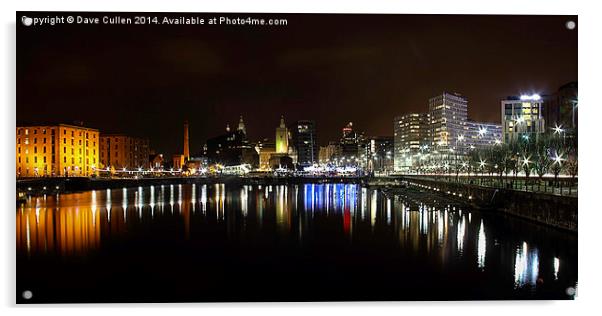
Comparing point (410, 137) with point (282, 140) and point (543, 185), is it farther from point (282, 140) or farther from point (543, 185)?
point (543, 185)

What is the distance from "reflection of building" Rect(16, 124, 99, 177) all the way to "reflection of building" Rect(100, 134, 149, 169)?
20.0 m

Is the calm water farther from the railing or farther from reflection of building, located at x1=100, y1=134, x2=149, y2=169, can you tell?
reflection of building, located at x1=100, y1=134, x2=149, y2=169

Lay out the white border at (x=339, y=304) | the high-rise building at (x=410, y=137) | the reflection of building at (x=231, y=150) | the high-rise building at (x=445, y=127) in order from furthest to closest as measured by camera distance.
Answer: the reflection of building at (x=231, y=150) → the high-rise building at (x=410, y=137) → the high-rise building at (x=445, y=127) → the white border at (x=339, y=304)

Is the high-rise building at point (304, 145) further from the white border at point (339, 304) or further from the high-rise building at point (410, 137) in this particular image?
the white border at point (339, 304)

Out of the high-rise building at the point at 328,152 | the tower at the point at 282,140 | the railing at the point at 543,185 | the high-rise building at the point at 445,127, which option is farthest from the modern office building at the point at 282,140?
the railing at the point at 543,185

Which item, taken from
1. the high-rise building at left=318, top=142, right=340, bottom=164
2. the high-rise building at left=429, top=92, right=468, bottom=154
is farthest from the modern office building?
the high-rise building at left=429, top=92, right=468, bottom=154

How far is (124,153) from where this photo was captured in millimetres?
46719

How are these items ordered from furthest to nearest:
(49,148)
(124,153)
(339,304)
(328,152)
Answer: (328,152) → (124,153) → (49,148) → (339,304)

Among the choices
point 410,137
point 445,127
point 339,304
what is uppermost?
point 445,127

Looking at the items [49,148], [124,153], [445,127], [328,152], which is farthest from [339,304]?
[328,152]

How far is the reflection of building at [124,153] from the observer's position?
40438mm

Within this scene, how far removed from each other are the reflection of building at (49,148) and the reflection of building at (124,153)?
19952mm

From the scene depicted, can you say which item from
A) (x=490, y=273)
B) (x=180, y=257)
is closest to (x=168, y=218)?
(x=180, y=257)

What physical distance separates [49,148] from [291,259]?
7.91 m
